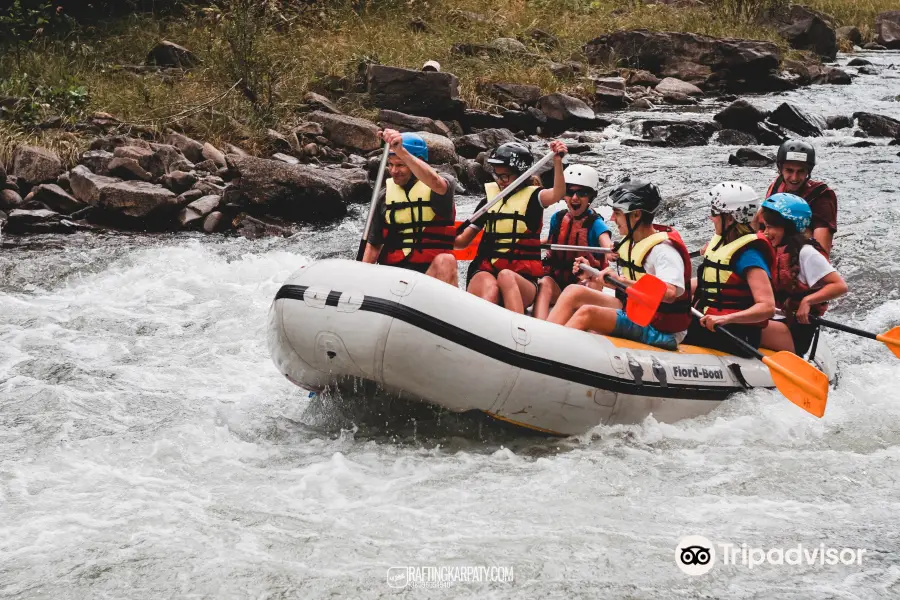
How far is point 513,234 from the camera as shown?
5273mm

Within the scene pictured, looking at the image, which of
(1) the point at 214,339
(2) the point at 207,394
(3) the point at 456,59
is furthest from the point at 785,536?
(3) the point at 456,59

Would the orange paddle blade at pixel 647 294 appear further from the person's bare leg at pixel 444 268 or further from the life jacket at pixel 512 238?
the person's bare leg at pixel 444 268

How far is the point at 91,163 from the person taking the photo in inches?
367

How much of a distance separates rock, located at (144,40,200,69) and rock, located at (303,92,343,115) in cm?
176

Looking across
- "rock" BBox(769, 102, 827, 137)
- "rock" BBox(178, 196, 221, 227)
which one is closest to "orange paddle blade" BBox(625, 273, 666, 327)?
"rock" BBox(178, 196, 221, 227)

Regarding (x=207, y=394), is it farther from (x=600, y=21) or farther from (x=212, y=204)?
(x=600, y=21)

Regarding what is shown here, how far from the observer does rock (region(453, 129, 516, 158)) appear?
1147 cm

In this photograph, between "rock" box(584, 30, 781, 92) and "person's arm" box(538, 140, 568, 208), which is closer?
"person's arm" box(538, 140, 568, 208)

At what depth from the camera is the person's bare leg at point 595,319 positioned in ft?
16.0

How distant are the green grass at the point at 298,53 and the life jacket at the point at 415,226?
5.45m

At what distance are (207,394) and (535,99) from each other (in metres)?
9.09

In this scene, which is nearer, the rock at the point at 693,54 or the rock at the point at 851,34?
the rock at the point at 693,54

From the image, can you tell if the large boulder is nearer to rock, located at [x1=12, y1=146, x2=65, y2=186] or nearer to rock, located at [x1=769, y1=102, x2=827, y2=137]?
rock, located at [x1=12, y1=146, x2=65, y2=186]

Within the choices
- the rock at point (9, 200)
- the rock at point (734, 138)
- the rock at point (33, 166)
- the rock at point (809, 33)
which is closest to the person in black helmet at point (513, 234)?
the rock at point (9, 200)
